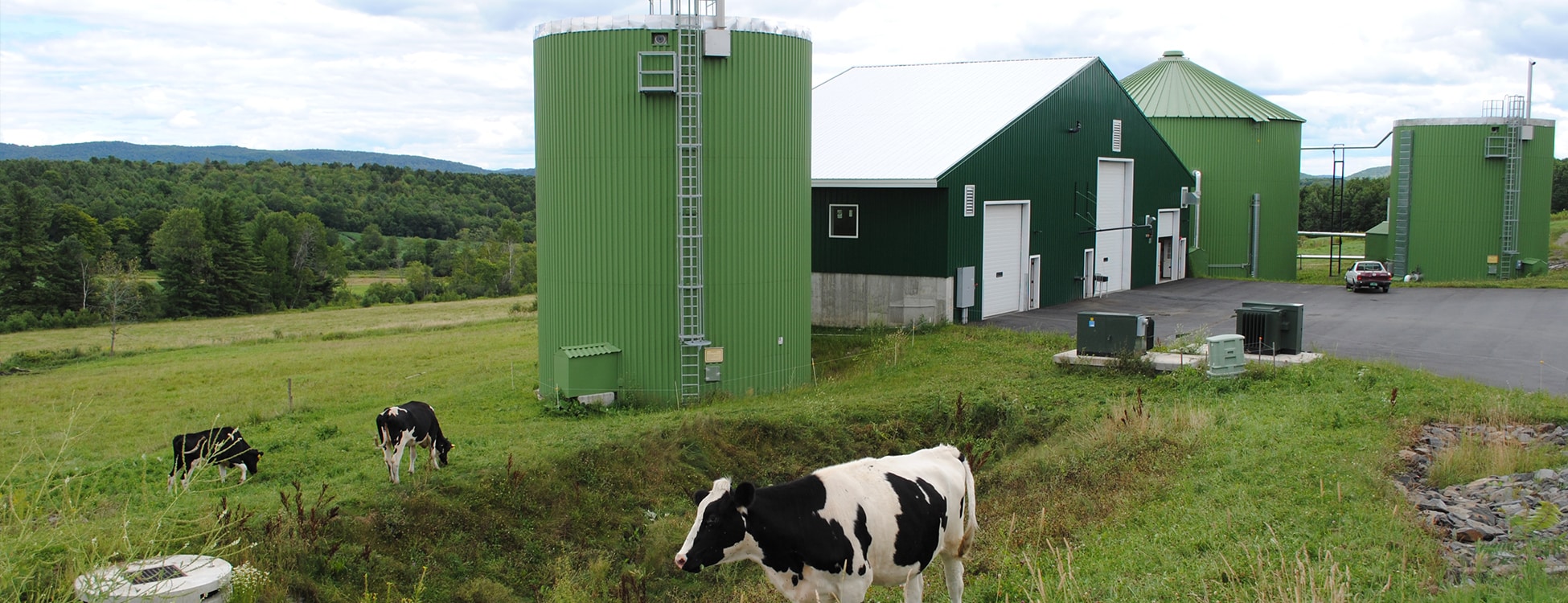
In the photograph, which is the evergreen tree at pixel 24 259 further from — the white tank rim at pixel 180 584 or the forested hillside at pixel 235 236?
the white tank rim at pixel 180 584

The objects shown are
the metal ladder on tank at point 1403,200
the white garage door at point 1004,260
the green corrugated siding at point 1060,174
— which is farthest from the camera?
the metal ladder on tank at point 1403,200

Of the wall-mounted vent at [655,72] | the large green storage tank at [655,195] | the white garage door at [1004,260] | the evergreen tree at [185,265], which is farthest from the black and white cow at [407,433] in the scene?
the evergreen tree at [185,265]

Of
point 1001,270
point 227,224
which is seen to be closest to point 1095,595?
point 1001,270

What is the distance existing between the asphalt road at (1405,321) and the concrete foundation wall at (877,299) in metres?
1.93

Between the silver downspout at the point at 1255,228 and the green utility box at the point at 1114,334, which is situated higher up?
the silver downspout at the point at 1255,228

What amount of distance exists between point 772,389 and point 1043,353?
6.09 m

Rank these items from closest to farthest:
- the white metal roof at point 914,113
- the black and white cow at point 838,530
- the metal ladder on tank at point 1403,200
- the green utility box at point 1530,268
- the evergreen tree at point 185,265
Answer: the black and white cow at point 838,530 < the white metal roof at point 914,113 < the green utility box at point 1530,268 < the metal ladder on tank at point 1403,200 < the evergreen tree at point 185,265

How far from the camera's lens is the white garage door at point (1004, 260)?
3375 cm

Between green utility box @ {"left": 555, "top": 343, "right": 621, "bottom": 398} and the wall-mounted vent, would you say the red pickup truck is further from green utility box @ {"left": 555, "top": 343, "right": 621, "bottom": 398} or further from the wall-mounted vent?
green utility box @ {"left": 555, "top": 343, "right": 621, "bottom": 398}

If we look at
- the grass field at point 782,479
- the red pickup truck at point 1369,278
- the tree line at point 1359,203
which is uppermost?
the tree line at point 1359,203

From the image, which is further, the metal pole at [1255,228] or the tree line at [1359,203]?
the tree line at [1359,203]

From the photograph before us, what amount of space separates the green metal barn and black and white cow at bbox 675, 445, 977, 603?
848 inches

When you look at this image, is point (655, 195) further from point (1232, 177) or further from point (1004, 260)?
point (1232, 177)

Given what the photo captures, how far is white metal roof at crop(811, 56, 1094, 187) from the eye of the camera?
3256cm
